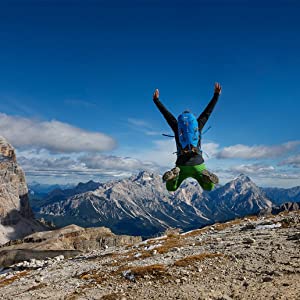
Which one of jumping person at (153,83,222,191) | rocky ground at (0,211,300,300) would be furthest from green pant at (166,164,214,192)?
rocky ground at (0,211,300,300)

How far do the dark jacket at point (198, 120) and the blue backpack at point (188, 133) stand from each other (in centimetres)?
44

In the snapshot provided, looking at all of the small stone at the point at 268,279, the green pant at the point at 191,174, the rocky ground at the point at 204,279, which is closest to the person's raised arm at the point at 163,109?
the green pant at the point at 191,174

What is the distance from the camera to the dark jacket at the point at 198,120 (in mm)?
19547

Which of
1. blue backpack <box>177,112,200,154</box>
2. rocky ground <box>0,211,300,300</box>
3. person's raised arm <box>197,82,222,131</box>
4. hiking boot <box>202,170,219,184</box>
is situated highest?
person's raised arm <box>197,82,222,131</box>

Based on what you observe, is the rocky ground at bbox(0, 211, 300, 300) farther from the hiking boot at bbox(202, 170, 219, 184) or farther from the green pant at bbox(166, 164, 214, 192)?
the hiking boot at bbox(202, 170, 219, 184)

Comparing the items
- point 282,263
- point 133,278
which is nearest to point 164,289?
point 133,278

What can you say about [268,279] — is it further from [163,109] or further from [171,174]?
[163,109]

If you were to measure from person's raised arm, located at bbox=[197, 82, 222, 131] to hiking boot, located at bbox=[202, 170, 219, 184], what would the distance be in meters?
3.04

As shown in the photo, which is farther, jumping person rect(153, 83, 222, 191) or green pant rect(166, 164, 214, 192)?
green pant rect(166, 164, 214, 192)

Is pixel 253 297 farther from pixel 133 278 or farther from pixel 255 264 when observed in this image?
pixel 133 278

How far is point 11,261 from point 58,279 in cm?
13441

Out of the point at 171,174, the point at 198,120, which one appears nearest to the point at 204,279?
the point at 171,174

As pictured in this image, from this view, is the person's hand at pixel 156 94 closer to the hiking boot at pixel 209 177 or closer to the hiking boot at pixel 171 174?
the hiking boot at pixel 171 174

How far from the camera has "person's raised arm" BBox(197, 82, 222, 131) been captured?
797 inches
